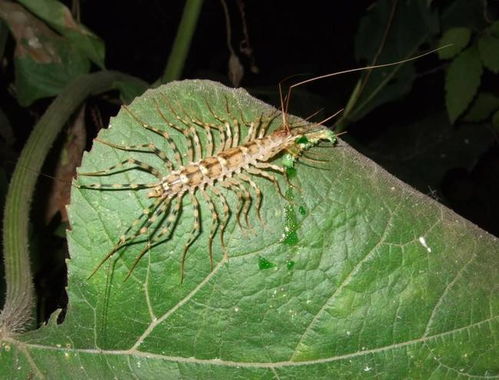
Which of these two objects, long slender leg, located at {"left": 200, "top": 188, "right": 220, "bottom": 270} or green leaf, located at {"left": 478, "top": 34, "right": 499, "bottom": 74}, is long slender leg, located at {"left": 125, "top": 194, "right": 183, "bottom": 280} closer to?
long slender leg, located at {"left": 200, "top": 188, "right": 220, "bottom": 270}

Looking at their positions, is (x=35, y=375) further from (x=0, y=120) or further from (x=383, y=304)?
(x=0, y=120)

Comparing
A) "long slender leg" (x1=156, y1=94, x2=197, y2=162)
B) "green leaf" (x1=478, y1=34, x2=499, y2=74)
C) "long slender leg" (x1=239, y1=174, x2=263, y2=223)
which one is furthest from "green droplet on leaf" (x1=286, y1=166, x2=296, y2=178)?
"green leaf" (x1=478, y1=34, x2=499, y2=74)

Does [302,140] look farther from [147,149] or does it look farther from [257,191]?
[147,149]

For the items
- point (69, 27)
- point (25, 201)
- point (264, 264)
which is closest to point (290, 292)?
point (264, 264)

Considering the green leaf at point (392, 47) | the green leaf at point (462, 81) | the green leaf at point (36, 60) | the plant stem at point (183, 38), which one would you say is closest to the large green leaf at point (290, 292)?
the plant stem at point (183, 38)

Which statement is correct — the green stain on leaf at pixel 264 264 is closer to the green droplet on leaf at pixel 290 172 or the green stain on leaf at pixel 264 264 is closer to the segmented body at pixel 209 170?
the segmented body at pixel 209 170
